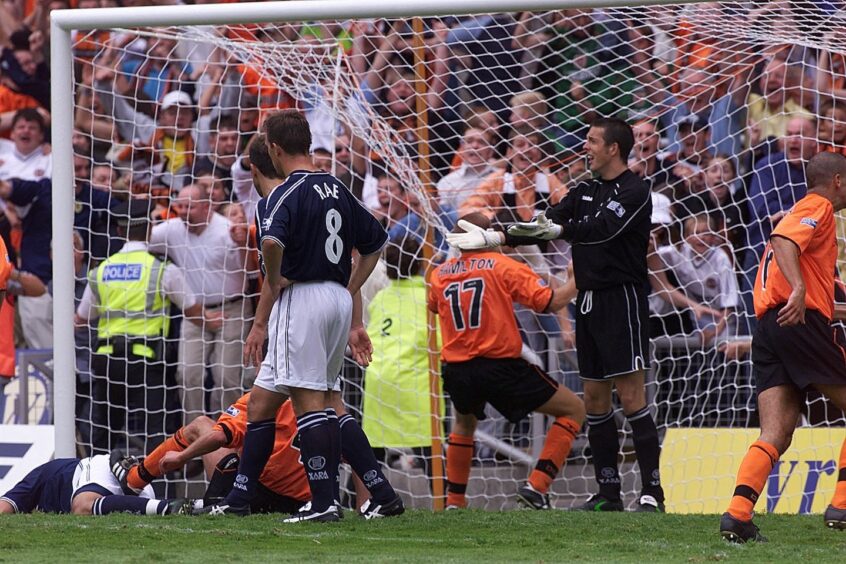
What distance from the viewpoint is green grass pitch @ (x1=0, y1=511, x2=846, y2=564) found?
16.9ft

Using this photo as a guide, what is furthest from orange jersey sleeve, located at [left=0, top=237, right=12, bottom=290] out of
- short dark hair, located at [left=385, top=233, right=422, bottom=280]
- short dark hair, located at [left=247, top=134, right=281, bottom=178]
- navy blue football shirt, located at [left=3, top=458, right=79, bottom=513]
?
short dark hair, located at [left=385, top=233, right=422, bottom=280]

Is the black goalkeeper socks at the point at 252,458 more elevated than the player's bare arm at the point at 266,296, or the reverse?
the player's bare arm at the point at 266,296

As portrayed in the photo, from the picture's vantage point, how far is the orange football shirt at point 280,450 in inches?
275

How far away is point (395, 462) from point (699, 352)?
2.20 meters

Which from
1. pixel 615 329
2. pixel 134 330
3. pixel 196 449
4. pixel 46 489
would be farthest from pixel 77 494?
pixel 615 329

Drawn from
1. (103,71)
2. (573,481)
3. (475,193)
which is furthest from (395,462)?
(103,71)

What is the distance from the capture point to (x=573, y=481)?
9.12 meters

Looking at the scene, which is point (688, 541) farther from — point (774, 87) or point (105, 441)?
point (105, 441)

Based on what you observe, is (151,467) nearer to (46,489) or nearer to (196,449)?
(196,449)

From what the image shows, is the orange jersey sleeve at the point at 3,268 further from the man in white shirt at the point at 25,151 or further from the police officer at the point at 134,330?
the man in white shirt at the point at 25,151

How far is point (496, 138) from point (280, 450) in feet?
10.4

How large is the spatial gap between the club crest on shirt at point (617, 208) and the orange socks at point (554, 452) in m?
1.41

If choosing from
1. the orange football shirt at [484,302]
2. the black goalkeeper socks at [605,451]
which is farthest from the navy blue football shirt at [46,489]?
the black goalkeeper socks at [605,451]

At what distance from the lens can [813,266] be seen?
588cm
